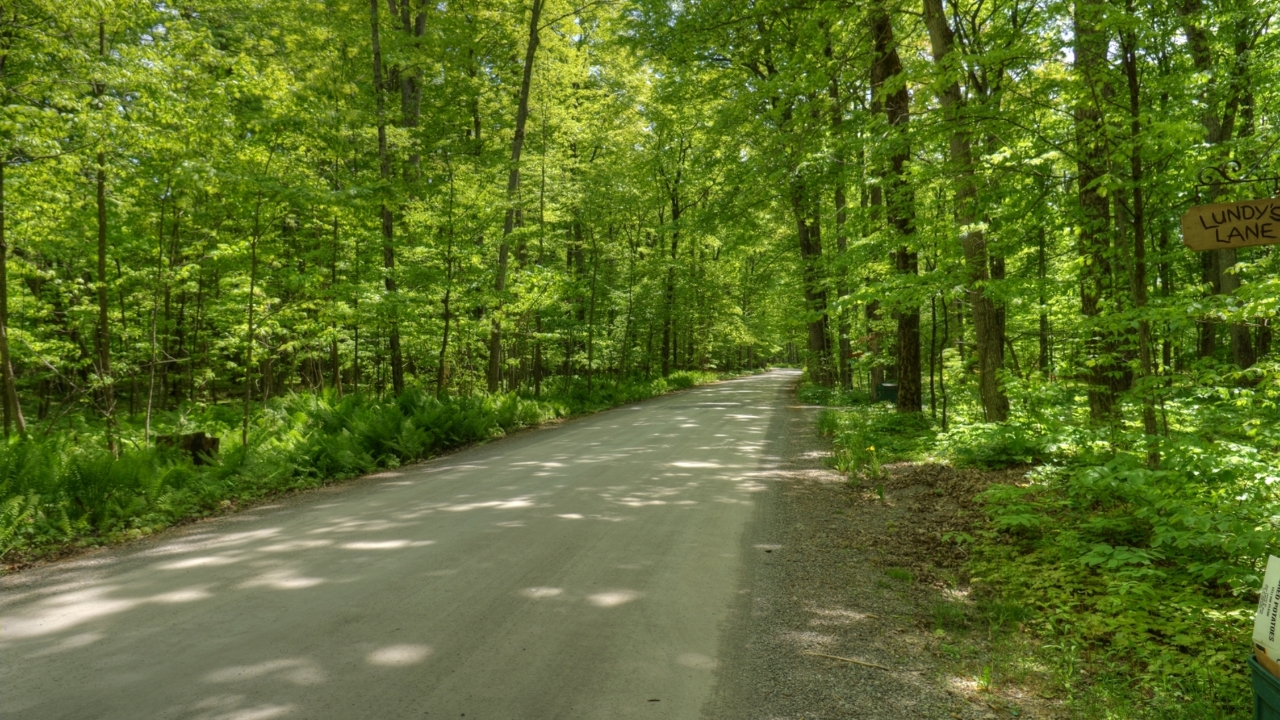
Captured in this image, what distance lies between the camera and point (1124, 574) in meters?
4.05

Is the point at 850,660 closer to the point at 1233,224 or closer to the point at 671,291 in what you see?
the point at 1233,224

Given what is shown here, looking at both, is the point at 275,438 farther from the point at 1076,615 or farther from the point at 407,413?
the point at 1076,615

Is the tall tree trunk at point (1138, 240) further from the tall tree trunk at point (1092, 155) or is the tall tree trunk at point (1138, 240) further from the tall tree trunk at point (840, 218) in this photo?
the tall tree trunk at point (840, 218)

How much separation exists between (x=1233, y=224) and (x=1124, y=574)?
233 centimetres

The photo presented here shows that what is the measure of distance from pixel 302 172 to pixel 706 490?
874 centimetres

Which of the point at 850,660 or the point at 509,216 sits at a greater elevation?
the point at 509,216

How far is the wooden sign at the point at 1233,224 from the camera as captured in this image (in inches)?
123

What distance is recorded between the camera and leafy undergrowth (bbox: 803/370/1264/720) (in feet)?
10.2

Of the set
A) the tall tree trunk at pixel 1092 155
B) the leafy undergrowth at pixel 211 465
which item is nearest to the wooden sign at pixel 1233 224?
the tall tree trunk at pixel 1092 155

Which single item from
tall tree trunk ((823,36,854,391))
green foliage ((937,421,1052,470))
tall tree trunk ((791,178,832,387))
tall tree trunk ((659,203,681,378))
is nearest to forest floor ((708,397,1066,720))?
green foliage ((937,421,1052,470))

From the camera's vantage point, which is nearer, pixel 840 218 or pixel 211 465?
pixel 211 465

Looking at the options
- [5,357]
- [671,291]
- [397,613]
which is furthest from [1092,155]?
[671,291]

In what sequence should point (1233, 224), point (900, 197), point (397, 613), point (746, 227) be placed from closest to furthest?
1. point (1233, 224)
2. point (397, 613)
3. point (900, 197)
4. point (746, 227)

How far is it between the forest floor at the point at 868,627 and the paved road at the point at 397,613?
10.5 inches
